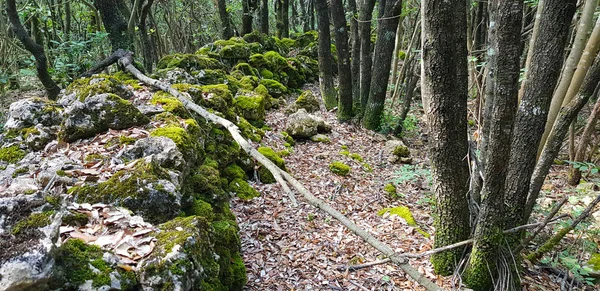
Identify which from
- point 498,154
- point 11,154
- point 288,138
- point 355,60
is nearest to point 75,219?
point 11,154

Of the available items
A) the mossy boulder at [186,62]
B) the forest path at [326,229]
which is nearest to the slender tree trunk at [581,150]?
the forest path at [326,229]

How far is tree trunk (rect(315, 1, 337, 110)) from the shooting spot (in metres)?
9.63

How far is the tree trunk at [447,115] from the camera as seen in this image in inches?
125

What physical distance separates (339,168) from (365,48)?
4.16 metres

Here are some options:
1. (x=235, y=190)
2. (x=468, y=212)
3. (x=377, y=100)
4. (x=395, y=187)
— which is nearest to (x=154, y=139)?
(x=235, y=190)

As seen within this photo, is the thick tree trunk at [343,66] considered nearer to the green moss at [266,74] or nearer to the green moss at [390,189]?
the green moss at [266,74]

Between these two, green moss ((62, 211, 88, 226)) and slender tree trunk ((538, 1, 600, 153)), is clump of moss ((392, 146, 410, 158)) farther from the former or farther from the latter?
green moss ((62, 211, 88, 226))

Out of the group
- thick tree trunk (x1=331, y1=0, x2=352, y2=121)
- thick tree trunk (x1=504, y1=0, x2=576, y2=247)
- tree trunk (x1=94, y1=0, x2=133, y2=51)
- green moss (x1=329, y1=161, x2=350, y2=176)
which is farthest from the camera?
thick tree trunk (x1=331, y1=0, x2=352, y2=121)

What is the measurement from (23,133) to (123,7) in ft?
24.6

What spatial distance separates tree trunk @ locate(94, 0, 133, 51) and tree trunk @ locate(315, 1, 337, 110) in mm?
4944

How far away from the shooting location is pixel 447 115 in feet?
11.2

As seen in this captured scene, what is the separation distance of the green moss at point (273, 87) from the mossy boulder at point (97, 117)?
272 inches

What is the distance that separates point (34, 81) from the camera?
49.6ft

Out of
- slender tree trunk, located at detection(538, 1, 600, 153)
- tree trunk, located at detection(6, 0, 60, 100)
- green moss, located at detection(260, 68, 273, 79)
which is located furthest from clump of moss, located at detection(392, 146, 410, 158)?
tree trunk, located at detection(6, 0, 60, 100)
